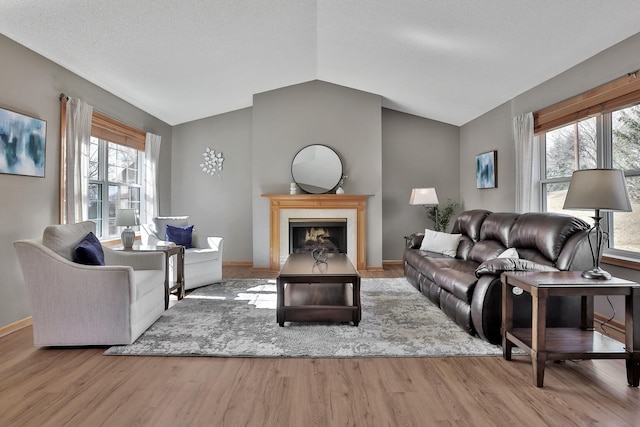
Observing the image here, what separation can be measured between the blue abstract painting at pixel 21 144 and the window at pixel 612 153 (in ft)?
17.4

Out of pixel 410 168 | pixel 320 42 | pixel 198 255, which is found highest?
pixel 320 42

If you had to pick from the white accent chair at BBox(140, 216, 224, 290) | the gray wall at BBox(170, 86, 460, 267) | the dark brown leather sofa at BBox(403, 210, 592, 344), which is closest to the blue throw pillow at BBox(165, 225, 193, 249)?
the white accent chair at BBox(140, 216, 224, 290)

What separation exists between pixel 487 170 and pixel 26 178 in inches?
226

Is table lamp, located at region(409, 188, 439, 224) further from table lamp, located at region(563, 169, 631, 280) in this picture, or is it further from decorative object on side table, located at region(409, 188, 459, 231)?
table lamp, located at region(563, 169, 631, 280)

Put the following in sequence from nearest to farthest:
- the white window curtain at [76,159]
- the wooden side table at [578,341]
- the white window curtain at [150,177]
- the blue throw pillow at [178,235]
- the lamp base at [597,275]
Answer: the wooden side table at [578,341] → the lamp base at [597,275] → the white window curtain at [76,159] → the blue throw pillow at [178,235] → the white window curtain at [150,177]

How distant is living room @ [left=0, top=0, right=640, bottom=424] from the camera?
5570 millimetres

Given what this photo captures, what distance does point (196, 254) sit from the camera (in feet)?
15.6

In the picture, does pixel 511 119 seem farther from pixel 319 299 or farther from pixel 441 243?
pixel 319 299

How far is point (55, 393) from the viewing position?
2135mm

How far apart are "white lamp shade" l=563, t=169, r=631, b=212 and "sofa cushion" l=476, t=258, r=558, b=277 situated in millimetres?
519

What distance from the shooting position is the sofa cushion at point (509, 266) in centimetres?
265

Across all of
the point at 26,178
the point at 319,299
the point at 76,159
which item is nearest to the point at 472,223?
the point at 319,299

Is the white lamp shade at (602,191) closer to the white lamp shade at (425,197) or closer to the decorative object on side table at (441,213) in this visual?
the white lamp shade at (425,197)

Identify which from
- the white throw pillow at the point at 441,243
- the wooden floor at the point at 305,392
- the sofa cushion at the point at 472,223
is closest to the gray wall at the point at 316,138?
the white throw pillow at the point at 441,243
